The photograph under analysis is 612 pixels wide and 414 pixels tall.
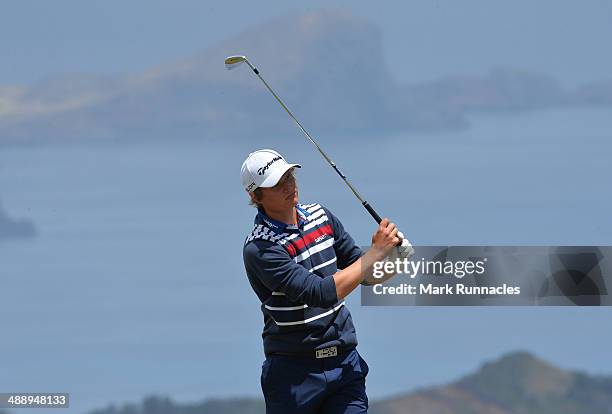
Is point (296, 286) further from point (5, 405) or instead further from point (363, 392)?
point (5, 405)

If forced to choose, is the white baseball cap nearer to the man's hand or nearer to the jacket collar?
the jacket collar

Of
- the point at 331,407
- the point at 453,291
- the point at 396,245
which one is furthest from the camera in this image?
the point at 453,291

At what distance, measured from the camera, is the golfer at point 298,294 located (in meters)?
3.49

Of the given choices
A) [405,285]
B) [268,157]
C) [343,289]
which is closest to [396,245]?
[343,289]

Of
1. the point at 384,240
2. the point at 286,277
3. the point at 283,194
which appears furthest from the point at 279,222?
the point at 384,240

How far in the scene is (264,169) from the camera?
352 cm

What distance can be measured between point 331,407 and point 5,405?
3826 mm

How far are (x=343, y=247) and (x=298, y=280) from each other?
1.04ft

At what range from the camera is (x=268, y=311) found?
3635 mm

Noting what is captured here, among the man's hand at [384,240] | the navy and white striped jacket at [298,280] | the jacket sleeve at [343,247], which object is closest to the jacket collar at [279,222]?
the navy and white striped jacket at [298,280]

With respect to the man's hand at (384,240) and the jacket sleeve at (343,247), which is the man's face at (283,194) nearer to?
the jacket sleeve at (343,247)

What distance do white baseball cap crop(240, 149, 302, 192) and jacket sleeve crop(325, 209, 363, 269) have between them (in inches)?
11.0

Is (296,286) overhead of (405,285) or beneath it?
beneath

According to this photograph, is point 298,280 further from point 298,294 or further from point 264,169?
point 264,169
